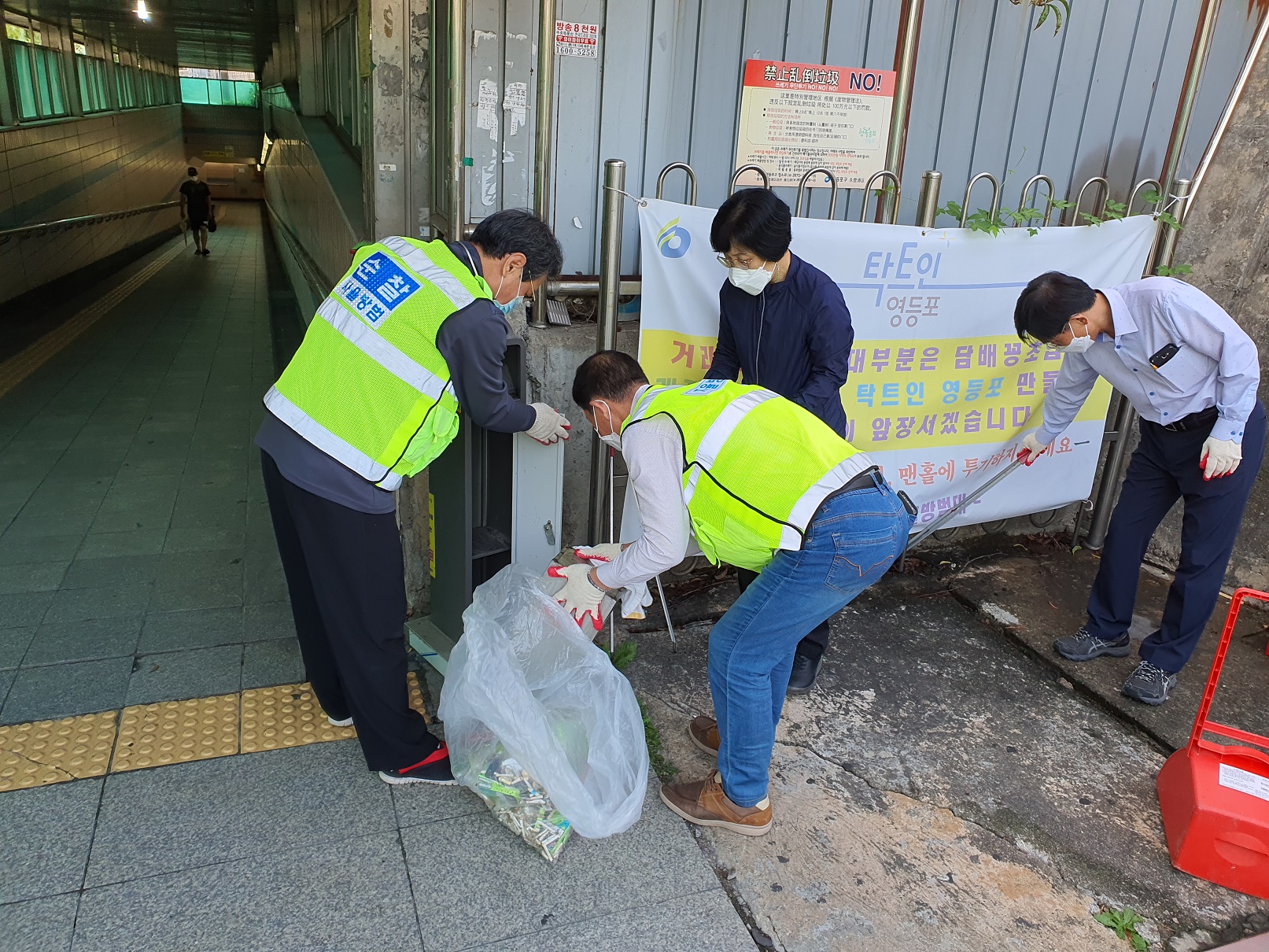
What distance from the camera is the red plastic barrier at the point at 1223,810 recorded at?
229 cm

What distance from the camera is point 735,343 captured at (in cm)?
289

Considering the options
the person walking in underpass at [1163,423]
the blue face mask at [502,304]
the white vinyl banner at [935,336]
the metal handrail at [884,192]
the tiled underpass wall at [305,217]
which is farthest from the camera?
the tiled underpass wall at [305,217]

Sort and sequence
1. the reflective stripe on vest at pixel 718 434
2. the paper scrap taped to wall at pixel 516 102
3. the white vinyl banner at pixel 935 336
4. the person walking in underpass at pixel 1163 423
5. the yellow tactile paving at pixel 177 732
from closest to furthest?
the reflective stripe on vest at pixel 718 434 < the yellow tactile paving at pixel 177 732 < the person walking in underpass at pixel 1163 423 < the white vinyl banner at pixel 935 336 < the paper scrap taped to wall at pixel 516 102

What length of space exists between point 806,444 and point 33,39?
51.3 ft

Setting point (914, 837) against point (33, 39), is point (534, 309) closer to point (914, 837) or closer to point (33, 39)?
point (914, 837)

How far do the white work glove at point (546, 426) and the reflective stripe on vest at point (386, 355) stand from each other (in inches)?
19.2

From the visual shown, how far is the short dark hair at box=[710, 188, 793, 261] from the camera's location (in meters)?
2.51

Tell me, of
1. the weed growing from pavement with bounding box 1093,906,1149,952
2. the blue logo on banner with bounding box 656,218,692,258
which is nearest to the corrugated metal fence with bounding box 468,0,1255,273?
the blue logo on banner with bounding box 656,218,692,258

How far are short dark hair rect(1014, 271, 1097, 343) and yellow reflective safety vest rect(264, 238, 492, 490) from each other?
189cm

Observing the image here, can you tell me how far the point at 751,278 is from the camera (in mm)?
2629

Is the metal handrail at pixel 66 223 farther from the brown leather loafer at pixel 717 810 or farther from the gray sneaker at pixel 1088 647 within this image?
the gray sneaker at pixel 1088 647

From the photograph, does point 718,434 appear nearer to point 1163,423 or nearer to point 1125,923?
point 1125,923

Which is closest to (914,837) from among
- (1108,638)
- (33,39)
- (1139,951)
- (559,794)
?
(1139,951)

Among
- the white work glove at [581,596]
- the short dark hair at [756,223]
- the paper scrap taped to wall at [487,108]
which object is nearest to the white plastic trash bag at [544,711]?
the white work glove at [581,596]
